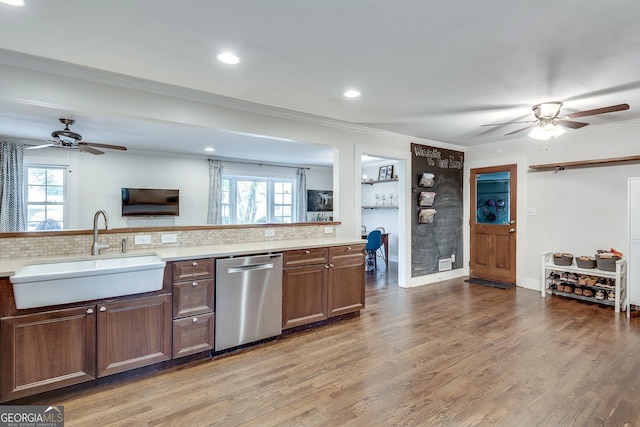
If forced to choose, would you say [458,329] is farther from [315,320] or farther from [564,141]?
[564,141]

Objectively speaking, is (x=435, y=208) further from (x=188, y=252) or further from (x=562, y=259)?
(x=188, y=252)

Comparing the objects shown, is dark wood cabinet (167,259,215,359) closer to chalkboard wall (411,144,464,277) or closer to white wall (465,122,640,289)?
chalkboard wall (411,144,464,277)

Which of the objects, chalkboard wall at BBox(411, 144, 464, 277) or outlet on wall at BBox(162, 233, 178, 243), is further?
chalkboard wall at BBox(411, 144, 464, 277)

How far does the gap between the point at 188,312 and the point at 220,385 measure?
24.1 inches

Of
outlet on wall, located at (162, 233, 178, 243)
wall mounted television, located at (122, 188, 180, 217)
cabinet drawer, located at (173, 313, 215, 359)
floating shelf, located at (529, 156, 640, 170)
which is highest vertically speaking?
floating shelf, located at (529, 156, 640, 170)

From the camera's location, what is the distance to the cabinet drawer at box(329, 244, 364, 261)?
11.1 ft

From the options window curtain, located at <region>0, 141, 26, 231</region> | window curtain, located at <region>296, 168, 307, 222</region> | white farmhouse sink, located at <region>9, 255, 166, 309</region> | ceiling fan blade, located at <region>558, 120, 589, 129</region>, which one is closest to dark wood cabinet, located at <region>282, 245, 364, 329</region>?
white farmhouse sink, located at <region>9, 255, 166, 309</region>

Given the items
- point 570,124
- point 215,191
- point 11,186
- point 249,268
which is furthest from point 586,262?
point 11,186

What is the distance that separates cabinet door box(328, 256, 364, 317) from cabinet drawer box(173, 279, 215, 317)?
1.26m

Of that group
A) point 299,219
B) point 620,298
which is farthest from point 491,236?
point 299,219

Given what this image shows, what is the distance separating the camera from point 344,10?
178 cm

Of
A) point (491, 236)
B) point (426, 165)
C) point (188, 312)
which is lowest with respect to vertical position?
point (188, 312)

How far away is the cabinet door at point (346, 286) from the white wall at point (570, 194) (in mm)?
3060

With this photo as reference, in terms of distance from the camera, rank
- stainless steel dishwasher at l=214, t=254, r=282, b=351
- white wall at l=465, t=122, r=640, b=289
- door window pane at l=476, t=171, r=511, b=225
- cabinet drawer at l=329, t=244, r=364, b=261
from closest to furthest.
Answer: stainless steel dishwasher at l=214, t=254, r=282, b=351
cabinet drawer at l=329, t=244, r=364, b=261
white wall at l=465, t=122, r=640, b=289
door window pane at l=476, t=171, r=511, b=225
